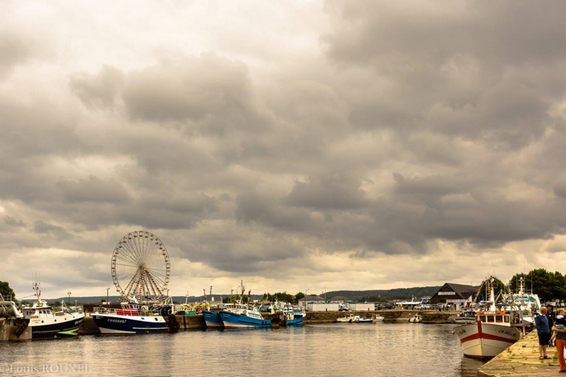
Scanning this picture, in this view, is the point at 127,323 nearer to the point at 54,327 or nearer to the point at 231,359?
the point at 54,327

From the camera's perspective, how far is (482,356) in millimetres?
64438

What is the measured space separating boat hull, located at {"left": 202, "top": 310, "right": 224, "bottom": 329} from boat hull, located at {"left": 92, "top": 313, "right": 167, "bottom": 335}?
2387cm

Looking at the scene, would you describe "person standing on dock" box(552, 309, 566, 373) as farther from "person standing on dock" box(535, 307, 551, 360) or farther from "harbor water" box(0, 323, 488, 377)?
"harbor water" box(0, 323, 488, 377)

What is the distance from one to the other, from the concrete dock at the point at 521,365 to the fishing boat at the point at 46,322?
92.4 metres

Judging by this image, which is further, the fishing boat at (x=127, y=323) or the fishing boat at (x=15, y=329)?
the fishing boat at (x=127, y=323)

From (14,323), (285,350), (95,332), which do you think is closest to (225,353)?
(285,350)

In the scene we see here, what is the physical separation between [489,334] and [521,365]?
31401 millimetres

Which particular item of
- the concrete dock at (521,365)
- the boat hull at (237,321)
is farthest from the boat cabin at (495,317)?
the boat hull at (237,321)

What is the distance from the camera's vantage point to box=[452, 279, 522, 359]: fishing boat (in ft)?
205

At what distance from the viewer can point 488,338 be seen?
206 ft

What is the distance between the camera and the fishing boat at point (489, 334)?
6244 cm

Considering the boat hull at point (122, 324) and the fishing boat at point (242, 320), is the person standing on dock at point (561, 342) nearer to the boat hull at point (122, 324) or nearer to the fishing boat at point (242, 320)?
the boat hull at point (122, 324)

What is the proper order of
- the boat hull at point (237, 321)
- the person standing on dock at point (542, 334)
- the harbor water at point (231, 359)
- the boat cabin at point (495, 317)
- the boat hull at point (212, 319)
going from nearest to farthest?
the person standing on dock at point (542, 334), the harbor water at point (231, 359), the boat cabin at point (495, 317), the boat hull at point (237, 321), the boat hull at point (212, 319)

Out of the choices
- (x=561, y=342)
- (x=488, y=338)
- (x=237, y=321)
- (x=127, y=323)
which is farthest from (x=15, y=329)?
(x=561, y=342)
